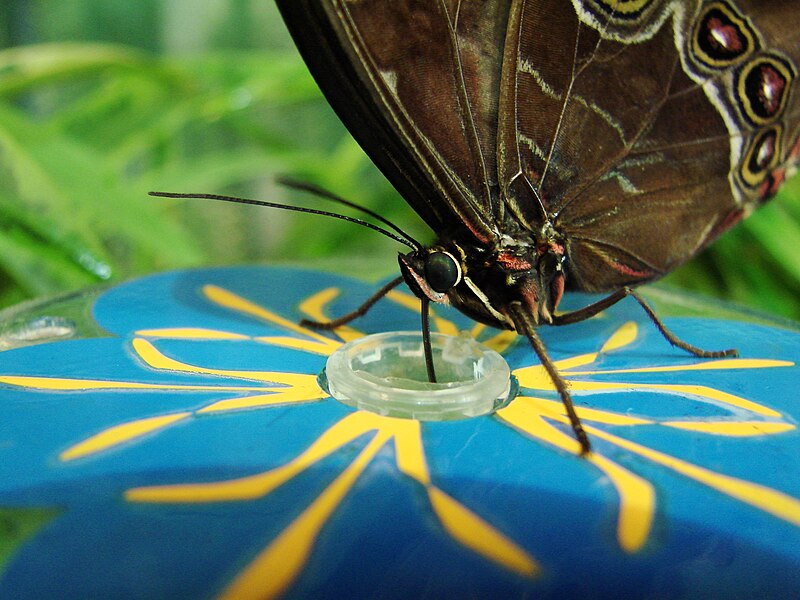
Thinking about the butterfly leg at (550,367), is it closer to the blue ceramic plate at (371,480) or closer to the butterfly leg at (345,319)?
the blue ceramic plate at (371,480)

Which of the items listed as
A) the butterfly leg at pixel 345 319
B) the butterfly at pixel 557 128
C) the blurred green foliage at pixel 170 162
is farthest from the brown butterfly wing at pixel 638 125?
the blurred green foliage at pixel 170 162

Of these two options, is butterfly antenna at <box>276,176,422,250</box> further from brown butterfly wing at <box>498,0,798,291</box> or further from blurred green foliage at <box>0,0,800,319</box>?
blurred green foliage at <box>0,0,800,319</box>

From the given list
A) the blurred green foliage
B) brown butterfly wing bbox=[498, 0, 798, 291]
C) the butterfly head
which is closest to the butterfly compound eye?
the butterfly head

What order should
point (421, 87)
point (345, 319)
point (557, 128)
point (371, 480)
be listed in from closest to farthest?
1. point (371, 480)
2. point (421, 87)
3. point (557, 128)
4. point (345, 319)

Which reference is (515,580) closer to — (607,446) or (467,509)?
(467,509)

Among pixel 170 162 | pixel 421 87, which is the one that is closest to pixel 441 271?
pixel 421 87

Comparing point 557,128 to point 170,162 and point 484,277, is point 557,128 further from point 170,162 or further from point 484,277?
point 170,162
